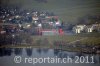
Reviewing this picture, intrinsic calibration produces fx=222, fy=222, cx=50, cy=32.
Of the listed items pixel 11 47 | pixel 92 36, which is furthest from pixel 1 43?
pixel 92 36

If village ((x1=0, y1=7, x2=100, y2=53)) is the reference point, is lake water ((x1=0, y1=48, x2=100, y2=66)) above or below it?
below

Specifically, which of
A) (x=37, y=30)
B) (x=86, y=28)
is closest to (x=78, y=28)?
(x=86, y=28)

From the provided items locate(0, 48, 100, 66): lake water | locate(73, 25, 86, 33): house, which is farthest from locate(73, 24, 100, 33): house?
locate(0, 48, 100, 66): lake water

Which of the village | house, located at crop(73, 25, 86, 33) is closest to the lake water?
the village

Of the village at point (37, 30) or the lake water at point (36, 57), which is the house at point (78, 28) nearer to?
the village at point (37, 30)

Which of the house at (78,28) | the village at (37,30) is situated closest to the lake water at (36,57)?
the village at (37,30)

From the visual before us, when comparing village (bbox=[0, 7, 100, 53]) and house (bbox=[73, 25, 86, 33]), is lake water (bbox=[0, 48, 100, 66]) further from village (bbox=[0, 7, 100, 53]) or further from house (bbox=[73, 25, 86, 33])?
house (bbox=[73, 25, 86, 33])

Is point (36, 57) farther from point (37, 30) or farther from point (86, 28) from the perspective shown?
point (86, 28)

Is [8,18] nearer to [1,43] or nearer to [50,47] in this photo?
[1,43]
